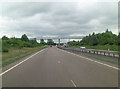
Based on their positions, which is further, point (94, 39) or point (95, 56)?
point (94, 39)

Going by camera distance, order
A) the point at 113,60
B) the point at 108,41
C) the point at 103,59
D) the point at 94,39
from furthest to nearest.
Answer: the point at 94,39 < the point at 108,41 < the point at 103,59 < the point at 113,60

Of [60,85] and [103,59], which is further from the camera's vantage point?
[103,59]

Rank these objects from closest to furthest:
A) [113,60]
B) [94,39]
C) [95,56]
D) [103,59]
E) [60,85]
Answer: [60,85] → [113,60] → [103,59] → [95,56] → [94,39]

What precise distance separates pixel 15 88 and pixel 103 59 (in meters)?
16.7

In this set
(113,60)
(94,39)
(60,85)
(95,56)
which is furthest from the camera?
(94,39)

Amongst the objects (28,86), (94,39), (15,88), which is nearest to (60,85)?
(28,86)

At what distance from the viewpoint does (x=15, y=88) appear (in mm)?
7785

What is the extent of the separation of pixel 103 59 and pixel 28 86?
1623cm

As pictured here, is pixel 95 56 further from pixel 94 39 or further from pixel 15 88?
pixel 94 39

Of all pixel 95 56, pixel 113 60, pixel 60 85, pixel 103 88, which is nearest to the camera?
pixel 103 88

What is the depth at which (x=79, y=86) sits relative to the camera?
8.07 metres

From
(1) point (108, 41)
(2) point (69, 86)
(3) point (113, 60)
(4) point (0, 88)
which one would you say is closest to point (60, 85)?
(2) point (69, 86)

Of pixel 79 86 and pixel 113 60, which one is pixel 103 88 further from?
pixel 113 60

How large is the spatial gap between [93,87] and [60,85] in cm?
151
